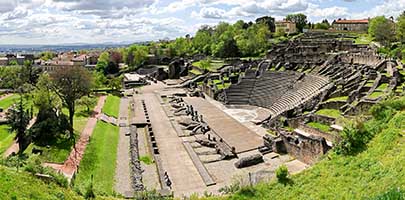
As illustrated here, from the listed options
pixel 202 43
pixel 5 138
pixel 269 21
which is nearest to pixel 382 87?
pixel 5 138

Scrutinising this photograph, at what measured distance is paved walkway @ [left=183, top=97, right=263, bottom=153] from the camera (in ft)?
120

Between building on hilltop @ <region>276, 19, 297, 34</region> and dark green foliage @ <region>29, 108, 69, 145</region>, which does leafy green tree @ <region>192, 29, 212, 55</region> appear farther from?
dark green foliage @ <region>29, 108, 69, 145</region>

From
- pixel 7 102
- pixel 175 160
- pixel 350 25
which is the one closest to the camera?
pixel 175 160

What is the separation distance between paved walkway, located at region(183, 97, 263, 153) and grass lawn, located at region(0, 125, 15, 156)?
1861 cm

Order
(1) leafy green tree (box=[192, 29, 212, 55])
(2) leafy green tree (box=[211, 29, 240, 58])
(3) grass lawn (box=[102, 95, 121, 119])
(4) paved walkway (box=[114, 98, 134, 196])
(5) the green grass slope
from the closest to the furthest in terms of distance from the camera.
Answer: (5) the green grass slope, (4) paved walkway (box=[114, 98, 134, 196]), (3) grass lawn (box=[102, 95, 121, 119]), (2) leafy green tree (box=[211, 29, 240, 58]), (1) leafy green tree (box=[192, 29, 212, 55])

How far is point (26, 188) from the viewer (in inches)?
633

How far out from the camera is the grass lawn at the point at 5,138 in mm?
34541

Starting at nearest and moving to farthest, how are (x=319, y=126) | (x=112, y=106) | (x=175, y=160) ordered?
(x=175, y=160) → (x=319, y=126) → (x=112, y=106)

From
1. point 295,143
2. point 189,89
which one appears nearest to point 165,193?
point 295,143

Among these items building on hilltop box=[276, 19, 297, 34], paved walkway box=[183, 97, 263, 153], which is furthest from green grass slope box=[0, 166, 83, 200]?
building on hilltop box=[276, 19, 297, 34]

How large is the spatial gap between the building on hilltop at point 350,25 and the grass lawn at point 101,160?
3857 inches

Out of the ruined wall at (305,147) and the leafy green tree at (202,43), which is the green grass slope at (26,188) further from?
the leafy green tree at (202,43)

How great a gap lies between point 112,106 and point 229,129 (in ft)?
74.5

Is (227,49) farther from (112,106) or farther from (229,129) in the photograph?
(229,129)
